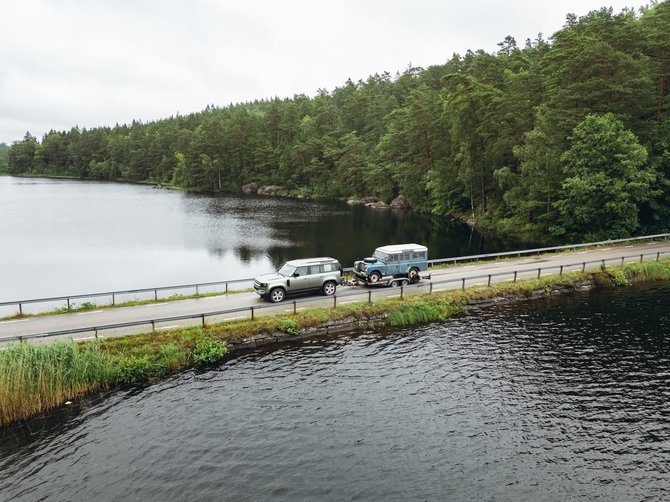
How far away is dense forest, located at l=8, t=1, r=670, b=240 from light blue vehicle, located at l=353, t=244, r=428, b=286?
2491cm

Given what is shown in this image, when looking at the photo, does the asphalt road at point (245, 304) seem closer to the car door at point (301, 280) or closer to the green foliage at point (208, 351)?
the car door at point (301, 280)

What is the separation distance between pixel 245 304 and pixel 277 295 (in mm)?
2084

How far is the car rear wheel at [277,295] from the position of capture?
2872 centimetres

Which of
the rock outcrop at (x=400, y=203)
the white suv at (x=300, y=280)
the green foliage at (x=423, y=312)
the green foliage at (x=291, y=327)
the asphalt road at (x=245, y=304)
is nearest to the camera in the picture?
the asphalt road at (x=245, y=304)

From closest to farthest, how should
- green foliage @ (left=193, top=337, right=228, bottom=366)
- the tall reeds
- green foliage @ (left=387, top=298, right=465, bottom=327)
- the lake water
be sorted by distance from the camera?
the tall reeds → green foliage @ (left=193, top=337, right=228, bottom=366) → green foliage @ (left=387, top=298, right=465, bottom=327) → the lake water

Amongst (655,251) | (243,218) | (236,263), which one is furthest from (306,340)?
(243,218)

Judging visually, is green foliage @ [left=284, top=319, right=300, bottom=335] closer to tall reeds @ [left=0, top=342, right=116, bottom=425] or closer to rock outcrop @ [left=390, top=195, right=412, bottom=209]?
tall reeds @ [left=0, top=342, right=116, bottom=425]

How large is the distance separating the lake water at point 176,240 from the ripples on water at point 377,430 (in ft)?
71.0

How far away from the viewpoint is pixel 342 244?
5734 cm

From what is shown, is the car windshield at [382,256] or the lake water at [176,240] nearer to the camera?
the car windshield at [382,256]

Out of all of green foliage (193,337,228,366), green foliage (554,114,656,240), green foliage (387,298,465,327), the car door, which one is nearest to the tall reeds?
green foliage (193,337,228,366)

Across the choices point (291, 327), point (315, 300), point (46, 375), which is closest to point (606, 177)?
point (315, 300)

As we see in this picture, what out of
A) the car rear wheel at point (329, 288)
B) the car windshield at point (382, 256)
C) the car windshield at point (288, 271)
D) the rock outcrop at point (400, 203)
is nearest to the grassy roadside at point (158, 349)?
the car rear wheel at point (329, 288)

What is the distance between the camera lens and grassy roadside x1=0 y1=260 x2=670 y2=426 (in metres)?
18.5
